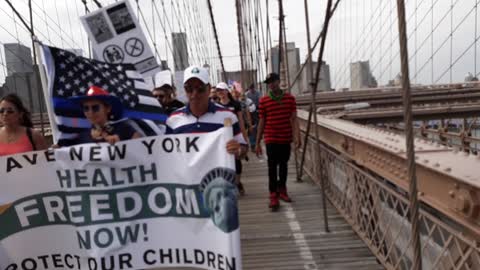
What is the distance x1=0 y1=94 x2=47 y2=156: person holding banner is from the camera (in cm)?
329

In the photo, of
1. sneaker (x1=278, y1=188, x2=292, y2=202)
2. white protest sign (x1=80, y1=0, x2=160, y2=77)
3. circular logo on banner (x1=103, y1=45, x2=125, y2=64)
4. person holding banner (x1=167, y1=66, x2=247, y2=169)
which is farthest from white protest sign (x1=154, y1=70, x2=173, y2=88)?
person holding banner (x1=167, y1=66, x2=247, y2=169)

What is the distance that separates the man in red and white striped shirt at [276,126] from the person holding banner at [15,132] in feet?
8.62

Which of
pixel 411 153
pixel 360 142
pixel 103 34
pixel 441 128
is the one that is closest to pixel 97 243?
pixel 411 153

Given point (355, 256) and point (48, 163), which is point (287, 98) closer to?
point (355, 256)

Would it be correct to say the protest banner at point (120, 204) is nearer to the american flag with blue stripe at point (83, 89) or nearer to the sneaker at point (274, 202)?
the american flag with blue stripe at point (83, 89)

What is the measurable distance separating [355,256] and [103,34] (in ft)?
9.45

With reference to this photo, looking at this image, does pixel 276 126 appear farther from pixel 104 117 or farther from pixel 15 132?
pixel 104 117

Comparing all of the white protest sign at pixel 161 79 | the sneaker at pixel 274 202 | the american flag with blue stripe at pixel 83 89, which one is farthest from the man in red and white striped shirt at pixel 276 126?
the american flag with blue stripe at pixel 83 89

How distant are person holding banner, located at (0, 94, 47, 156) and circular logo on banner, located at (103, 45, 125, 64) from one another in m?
1.54

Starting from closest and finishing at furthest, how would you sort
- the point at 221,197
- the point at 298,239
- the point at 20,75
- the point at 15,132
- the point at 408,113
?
the point at 408,113, the point at 221,197, the point at 15,132, the point at 298,239, the point at 20,75

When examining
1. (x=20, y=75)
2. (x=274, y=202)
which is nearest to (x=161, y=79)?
(x=274, y=202)

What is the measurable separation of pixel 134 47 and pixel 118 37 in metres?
0.16

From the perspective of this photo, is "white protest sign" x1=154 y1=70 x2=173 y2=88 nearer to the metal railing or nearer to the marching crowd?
the marching crowd

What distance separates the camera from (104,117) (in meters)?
2.82
